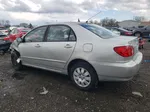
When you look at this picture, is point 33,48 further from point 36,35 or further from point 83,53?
point 83,53

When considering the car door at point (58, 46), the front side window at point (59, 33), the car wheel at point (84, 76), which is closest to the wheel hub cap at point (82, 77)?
the car wheel at point (84, 76)

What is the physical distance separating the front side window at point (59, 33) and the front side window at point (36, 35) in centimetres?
26

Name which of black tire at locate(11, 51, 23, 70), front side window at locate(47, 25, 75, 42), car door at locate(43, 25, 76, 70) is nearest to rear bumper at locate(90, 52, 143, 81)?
car door at locate(43, 25, 76, 70)

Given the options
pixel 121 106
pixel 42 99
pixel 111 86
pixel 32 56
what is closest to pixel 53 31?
pixel 32 56

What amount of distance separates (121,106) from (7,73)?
12.6 ft

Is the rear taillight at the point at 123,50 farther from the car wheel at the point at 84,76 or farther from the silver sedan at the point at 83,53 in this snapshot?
the car wheel at the point at 84,76

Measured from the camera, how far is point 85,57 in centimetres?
342

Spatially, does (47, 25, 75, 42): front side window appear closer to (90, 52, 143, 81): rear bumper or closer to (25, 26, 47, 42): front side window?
(25, 26, 47, 42): front side window

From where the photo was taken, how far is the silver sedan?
315 centimetres

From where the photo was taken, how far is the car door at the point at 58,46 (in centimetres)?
372

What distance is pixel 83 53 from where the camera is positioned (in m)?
3.45

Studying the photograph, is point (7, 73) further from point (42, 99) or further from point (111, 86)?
point (111, 86)

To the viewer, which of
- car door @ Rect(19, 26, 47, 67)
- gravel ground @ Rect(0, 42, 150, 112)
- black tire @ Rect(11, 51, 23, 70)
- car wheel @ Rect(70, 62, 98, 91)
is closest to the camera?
gravel ground @ Rect(0, 42, 150, 112)

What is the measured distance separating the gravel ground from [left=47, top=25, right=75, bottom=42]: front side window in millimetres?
1217
